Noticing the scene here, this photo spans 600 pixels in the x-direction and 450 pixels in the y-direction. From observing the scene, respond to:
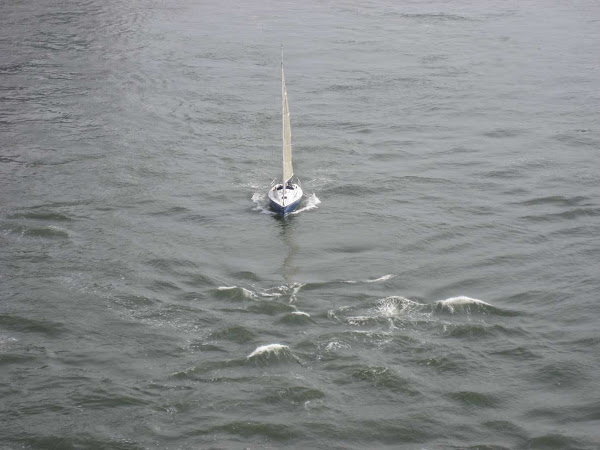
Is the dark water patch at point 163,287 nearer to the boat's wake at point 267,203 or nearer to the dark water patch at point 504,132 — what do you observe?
the boat's wake at point 267,203

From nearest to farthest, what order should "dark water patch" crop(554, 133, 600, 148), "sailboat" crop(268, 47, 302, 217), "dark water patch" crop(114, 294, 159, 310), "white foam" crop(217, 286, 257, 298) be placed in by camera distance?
"dark water patch" crop(114, 294, 159, 310), "white foam" crop(217, 286, 257, 298), "sailboat" crop(268, 47, 302, 217), "dark water patch" crop(554, 133, 600, 148)

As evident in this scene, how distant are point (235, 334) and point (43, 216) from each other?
83.2ft

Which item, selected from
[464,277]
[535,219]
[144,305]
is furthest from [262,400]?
[535,219]

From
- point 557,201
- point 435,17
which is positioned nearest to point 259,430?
point 557,201

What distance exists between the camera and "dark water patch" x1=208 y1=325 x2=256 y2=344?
177 ft

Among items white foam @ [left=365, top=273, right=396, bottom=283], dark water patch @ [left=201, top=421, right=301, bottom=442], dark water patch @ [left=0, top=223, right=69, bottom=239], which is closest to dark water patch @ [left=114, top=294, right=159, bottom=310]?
dark water patch @ [left=0, top=223, right=69, bottom=239]

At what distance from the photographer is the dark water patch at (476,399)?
48500 millimetres

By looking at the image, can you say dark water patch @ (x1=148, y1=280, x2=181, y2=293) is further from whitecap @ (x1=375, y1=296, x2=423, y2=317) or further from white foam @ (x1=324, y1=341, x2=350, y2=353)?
whitecap @ (x1=375, y1=296, x2=423, y2=317)

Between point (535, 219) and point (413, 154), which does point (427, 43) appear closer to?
point (413, 154)

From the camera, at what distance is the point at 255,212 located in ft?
243

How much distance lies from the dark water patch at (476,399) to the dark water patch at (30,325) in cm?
2560

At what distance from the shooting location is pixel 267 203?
75.4 metres

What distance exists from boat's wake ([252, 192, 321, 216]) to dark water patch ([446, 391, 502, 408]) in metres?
28.4

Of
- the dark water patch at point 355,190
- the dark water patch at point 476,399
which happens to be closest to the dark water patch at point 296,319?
the dark water patch at point 476,399
